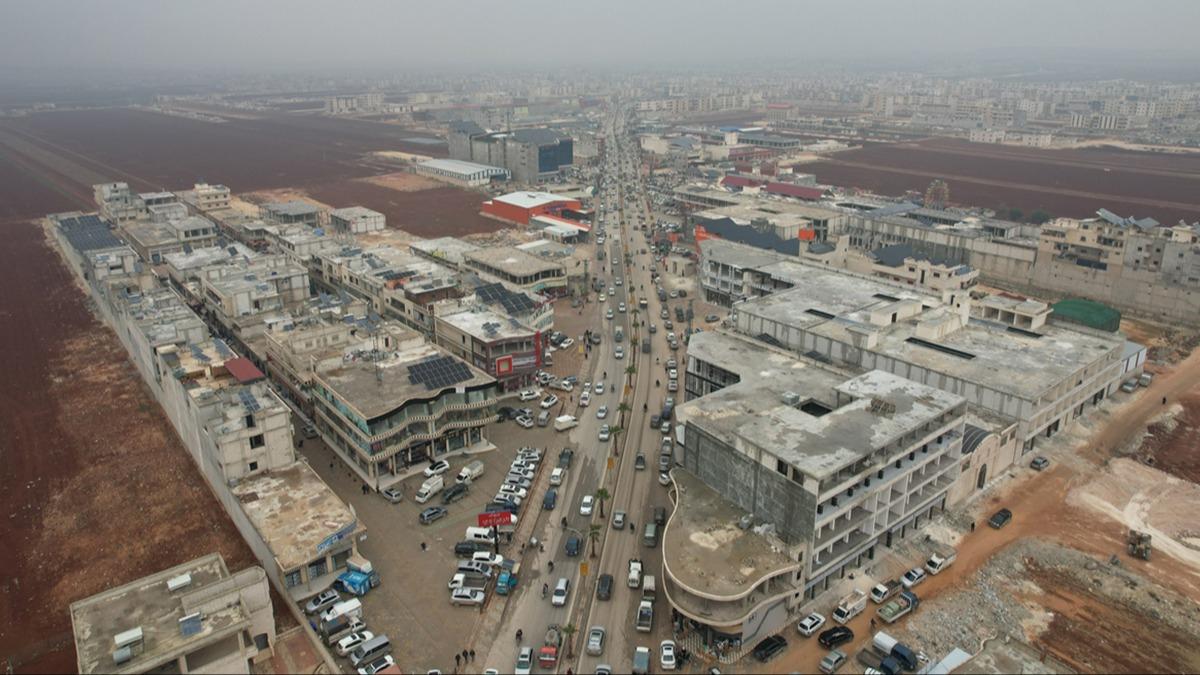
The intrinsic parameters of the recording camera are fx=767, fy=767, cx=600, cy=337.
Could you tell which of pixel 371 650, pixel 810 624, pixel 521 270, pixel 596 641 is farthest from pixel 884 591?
pixel 521 270

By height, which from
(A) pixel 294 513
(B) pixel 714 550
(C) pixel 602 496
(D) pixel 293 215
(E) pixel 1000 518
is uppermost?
(D) pixel 293 215

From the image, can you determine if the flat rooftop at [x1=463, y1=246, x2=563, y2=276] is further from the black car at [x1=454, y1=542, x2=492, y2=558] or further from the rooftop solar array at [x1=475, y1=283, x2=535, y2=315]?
the black car at [x1=454, y1=542, x2=492, y2=558]

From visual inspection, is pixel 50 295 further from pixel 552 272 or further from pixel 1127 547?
pixel 1127 547

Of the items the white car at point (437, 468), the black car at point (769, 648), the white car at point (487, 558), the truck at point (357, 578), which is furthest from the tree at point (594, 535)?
the white car at point (437, 468)

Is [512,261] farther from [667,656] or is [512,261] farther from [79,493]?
[667,656]

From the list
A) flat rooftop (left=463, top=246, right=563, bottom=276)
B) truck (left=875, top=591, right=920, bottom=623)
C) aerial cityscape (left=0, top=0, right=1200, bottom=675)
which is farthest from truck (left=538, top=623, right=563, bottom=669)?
flat rooftop (left=463, top=246, right=563, bottom=276)

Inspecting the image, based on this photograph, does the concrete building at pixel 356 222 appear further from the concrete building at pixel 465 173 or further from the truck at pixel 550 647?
the truck at pixel 550 647
